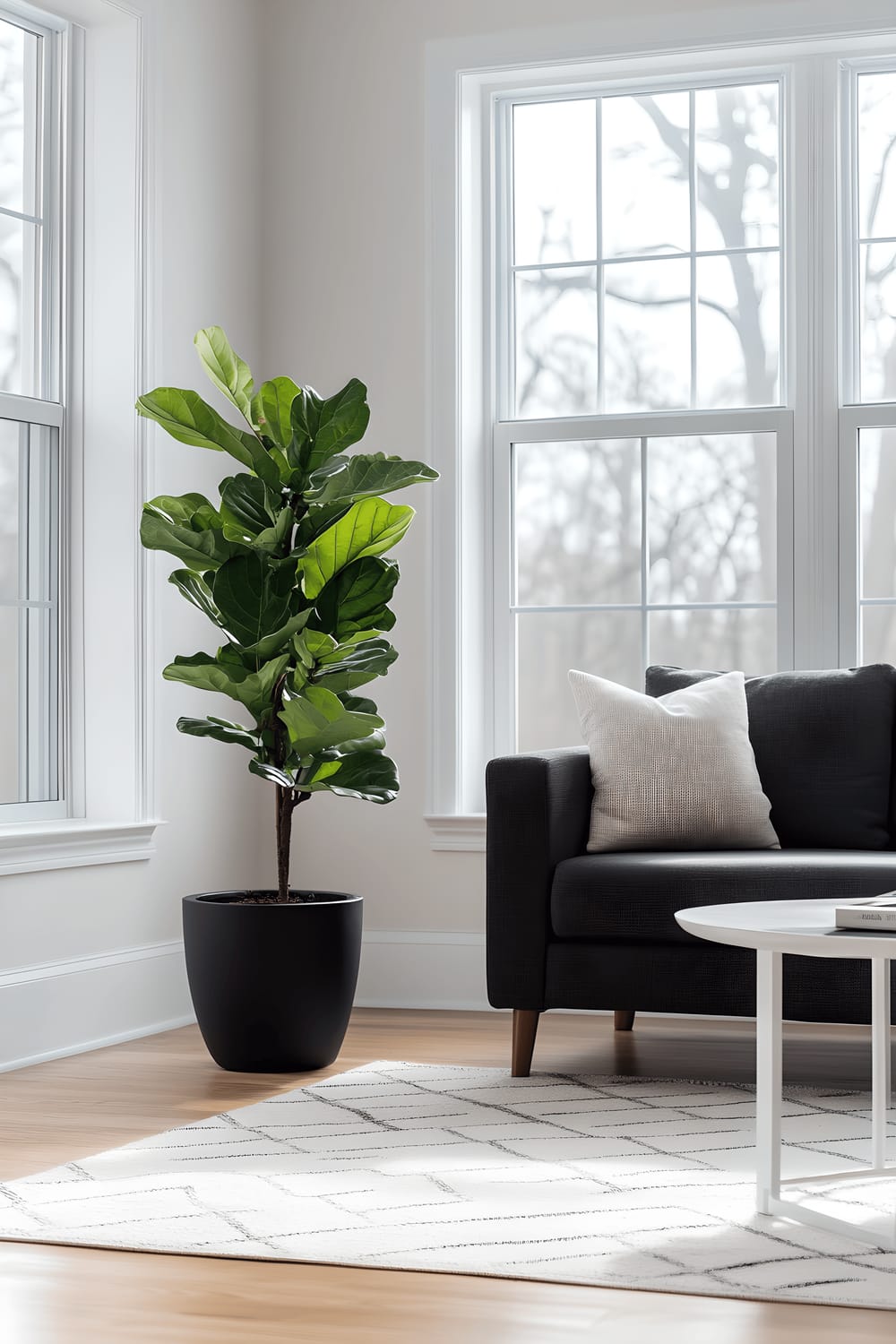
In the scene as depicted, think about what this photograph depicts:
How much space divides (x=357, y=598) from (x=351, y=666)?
0.54 ft

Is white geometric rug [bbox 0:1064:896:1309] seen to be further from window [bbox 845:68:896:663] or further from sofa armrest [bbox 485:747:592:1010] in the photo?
window [bbox 845:68:896:663]

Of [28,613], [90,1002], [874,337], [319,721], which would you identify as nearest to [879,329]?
[874,337]

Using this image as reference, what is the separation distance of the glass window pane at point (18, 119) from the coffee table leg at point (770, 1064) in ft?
9.22

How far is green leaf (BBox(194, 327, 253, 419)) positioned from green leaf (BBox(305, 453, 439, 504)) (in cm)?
26

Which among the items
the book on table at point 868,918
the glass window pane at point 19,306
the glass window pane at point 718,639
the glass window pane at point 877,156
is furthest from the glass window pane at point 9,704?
the glass window pane at point 877,156

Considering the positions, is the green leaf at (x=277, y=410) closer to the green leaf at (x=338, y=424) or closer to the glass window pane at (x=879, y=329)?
the green leaf at (x=338, y=424)

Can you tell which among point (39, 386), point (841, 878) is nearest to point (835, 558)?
A: point (841, 878)

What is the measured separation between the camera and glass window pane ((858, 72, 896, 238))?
4551mm

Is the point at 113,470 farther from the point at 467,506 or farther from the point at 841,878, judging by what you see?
the point at 841,878

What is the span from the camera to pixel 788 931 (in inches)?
89.7

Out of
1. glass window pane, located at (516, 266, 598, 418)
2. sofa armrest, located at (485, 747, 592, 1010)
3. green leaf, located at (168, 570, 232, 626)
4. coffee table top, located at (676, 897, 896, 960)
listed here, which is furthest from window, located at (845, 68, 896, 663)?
coffee table top, located at (676, 897, 896, 960)

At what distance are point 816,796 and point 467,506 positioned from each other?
144cm

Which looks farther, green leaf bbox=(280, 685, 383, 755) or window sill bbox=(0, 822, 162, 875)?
window sill bbox=(0, 822, 162, 875)

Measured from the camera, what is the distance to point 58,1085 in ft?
11.6
